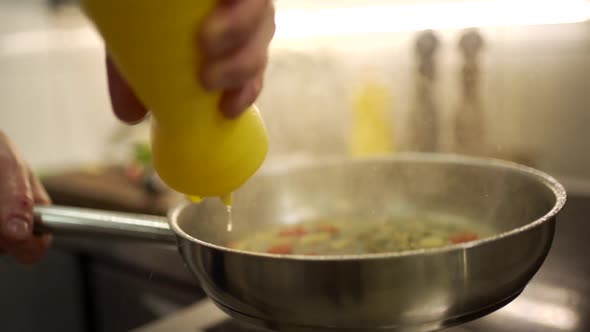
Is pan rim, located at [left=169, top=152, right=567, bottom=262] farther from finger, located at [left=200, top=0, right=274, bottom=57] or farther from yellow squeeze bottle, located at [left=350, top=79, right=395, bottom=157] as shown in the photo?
yellow squeeze bottle, located at [left=350, top=79, right=395, bottom=157]

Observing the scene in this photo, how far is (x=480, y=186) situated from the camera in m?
0.59

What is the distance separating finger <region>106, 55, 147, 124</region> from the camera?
382 millimetres

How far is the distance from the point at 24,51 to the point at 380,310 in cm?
156

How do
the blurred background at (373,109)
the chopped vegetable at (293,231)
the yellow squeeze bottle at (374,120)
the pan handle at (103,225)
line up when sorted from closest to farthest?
1. the pan handle at (103,225)
2. the chopped vegetable at (293,231)
3. the blurred background at (373,109)
4. the yellow squeeze bottle at (374,120)

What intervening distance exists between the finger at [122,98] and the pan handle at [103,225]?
128 mm

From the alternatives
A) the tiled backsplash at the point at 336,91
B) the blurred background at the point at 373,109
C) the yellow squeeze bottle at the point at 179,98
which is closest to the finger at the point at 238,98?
the yellow squeeze bottle at the point at 179,98

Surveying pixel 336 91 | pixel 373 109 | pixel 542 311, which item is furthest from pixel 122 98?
pixel 336 91

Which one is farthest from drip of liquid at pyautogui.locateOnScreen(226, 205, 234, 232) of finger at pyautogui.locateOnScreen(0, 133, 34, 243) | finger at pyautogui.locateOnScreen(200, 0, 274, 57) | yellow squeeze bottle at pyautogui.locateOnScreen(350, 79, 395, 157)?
yellow squeeze bottle at pyautogui.locateOnScreen(350, 79, 395, 157)

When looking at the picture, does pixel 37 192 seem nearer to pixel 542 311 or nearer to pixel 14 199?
pixel 14 199

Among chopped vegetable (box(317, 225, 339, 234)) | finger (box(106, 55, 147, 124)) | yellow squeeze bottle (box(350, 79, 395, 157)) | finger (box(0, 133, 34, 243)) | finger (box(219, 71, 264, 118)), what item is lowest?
yellow squeeze bottle (box(350, 79, 395, 157))

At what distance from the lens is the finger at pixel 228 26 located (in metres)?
0.30

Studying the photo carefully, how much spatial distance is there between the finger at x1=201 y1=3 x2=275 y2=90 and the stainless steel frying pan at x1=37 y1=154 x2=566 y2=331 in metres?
0.12

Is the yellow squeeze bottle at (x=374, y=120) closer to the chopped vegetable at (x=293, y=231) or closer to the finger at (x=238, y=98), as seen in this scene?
the chopped vegetable at (x=293, y=231)

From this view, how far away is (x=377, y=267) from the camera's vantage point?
366mm
